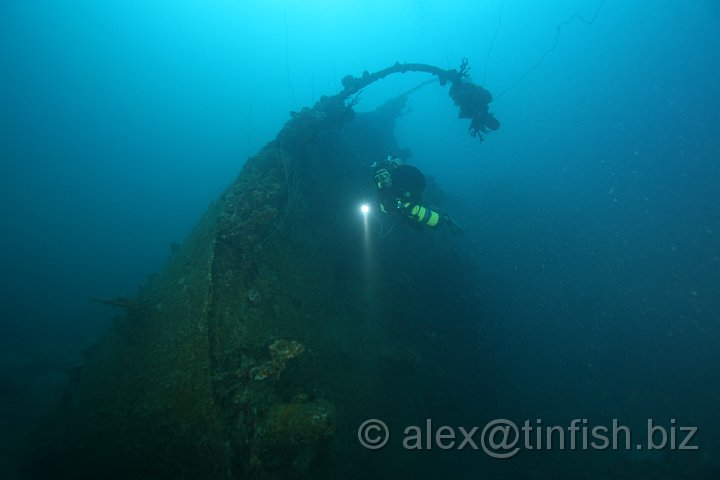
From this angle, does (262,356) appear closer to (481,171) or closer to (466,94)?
(466,94)

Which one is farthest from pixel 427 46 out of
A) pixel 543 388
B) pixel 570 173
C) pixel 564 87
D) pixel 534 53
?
pixel 543 388

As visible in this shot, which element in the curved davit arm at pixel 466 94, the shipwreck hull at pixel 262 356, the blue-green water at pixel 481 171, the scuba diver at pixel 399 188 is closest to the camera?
the shipwreck hull at pixel 262 356

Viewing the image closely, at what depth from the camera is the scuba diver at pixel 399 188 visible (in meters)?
6.02

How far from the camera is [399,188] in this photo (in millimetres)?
6086

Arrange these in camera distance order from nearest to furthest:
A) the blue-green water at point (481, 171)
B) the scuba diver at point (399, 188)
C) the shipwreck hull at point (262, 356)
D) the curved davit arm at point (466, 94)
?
the shipwreck hull at point (262, 356), the scuba diver at point (399, 188), the curved davit arm at point (466, 94), the blue-green water at point (481, 171)

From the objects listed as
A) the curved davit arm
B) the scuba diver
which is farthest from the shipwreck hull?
the curved davit arm

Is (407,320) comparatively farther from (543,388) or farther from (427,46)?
(427,46)

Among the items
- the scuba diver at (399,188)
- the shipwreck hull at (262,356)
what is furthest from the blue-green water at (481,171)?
the scuba diver at (399,188)

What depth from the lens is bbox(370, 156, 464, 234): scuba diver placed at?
19.7 ft

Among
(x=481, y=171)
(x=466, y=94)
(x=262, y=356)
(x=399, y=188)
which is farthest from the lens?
(x=481, y=171)

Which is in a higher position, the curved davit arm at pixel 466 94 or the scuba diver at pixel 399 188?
the curved davit arm at pixel 466 94

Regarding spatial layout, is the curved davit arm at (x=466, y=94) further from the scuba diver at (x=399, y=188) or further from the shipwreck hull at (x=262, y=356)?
the shipwreck hull at (x=262, y=356)

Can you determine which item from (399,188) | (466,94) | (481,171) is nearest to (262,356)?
(399,188)

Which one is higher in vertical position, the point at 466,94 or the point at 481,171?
the point at 481,171
